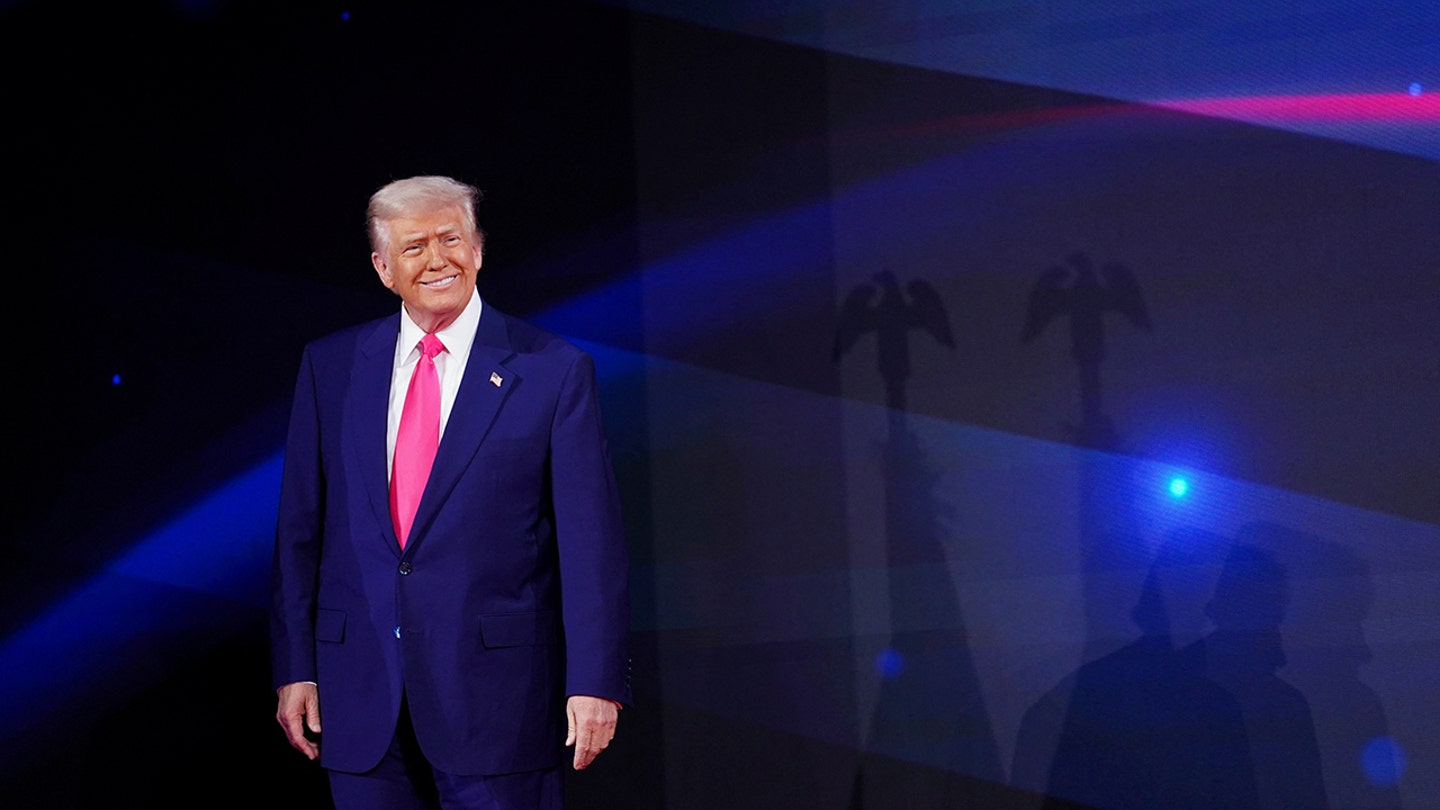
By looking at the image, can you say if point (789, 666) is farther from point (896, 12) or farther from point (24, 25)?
point (24, 25)

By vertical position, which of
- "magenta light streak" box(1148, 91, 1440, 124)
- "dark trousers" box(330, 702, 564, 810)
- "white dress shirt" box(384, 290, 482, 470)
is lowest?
"dark trousers" box(330, 702, 564, 810)

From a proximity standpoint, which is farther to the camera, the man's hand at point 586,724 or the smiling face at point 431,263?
the smiling face at point 431,263

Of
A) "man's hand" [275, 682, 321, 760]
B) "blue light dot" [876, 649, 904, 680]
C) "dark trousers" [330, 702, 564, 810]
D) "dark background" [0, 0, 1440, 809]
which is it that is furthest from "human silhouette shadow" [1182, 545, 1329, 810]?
"man's hand" [275, 682, 321, 760]

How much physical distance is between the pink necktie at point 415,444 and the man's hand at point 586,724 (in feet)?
1.14

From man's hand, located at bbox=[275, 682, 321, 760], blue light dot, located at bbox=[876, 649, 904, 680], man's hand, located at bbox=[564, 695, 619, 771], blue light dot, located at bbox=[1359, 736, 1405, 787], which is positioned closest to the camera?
man's hand, located at bbox=[564, 695, 619, 771]

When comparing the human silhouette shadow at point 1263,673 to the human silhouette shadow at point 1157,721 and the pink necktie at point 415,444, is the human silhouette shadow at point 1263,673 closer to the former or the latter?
the human silhouette shadow at point 1157,721

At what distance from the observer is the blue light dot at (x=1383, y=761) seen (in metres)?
2.52

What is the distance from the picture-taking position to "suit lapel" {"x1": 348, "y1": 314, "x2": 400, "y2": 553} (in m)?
1.96

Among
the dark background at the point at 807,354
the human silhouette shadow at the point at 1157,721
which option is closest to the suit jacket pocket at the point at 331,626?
the dark background at the point at 807,354

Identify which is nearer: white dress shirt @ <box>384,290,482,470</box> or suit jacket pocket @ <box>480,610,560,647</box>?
suit jacket pocket @ <box>480,610,560,647</box>

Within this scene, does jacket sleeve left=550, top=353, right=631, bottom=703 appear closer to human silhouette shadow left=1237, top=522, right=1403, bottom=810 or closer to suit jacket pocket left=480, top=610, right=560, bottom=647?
suit jacket pocket left=480, top=610, right=560, bottom=647

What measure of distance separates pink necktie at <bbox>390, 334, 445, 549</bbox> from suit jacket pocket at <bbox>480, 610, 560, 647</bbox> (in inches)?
7.0

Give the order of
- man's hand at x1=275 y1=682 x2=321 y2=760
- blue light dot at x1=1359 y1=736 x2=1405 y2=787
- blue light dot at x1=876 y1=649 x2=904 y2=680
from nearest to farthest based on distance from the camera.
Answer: man's hand at x1=275 y1=682 x2=321 y2=760, blue light dot at x1=1359 y1=736 x2=1405 y2=787, blue light dot at x1=876 y1=649 x2=904 y2=680

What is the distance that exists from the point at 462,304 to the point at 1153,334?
1.40 m
